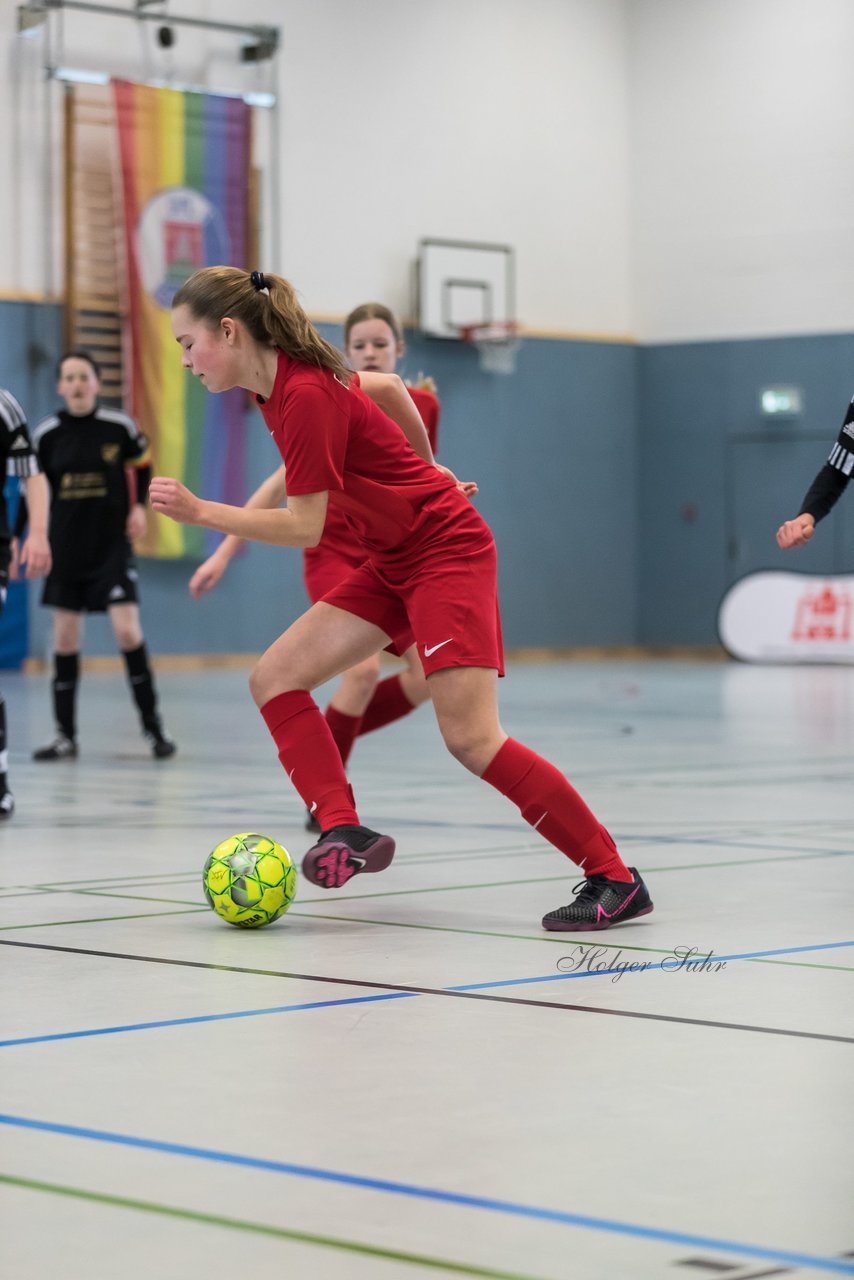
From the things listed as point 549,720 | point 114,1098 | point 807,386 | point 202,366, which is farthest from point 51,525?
point 807,386

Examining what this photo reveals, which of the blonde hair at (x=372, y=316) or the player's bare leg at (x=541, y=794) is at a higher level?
the blonde hair at (x=372, y=316)

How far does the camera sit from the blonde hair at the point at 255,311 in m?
4.07

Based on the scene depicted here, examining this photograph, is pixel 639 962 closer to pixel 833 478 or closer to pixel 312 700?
pixel 312 700

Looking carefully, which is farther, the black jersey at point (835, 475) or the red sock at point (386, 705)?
the red sock at point (386, 705)

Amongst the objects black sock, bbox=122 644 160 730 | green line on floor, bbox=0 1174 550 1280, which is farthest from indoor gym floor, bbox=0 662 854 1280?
black sock, bbox=122 644 160 730

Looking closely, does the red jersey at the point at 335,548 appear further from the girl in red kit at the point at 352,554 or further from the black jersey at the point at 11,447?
the black jersey at the point at 11,447

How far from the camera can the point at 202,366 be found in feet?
13.5

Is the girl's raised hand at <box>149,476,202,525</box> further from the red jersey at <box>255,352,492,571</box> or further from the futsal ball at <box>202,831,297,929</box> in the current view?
the futsal ball at <box>202,831,297,929</box>

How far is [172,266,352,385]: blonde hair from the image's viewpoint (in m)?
4.07

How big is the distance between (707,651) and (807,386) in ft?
9.98

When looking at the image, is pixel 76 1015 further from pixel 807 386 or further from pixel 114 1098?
pixel 807 386

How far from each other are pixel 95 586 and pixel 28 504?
2512 mm

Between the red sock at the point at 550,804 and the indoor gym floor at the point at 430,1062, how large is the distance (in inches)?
7.4

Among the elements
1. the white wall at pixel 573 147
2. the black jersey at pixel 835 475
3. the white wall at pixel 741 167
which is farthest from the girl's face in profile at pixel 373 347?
the white wall at pixel 741 167
